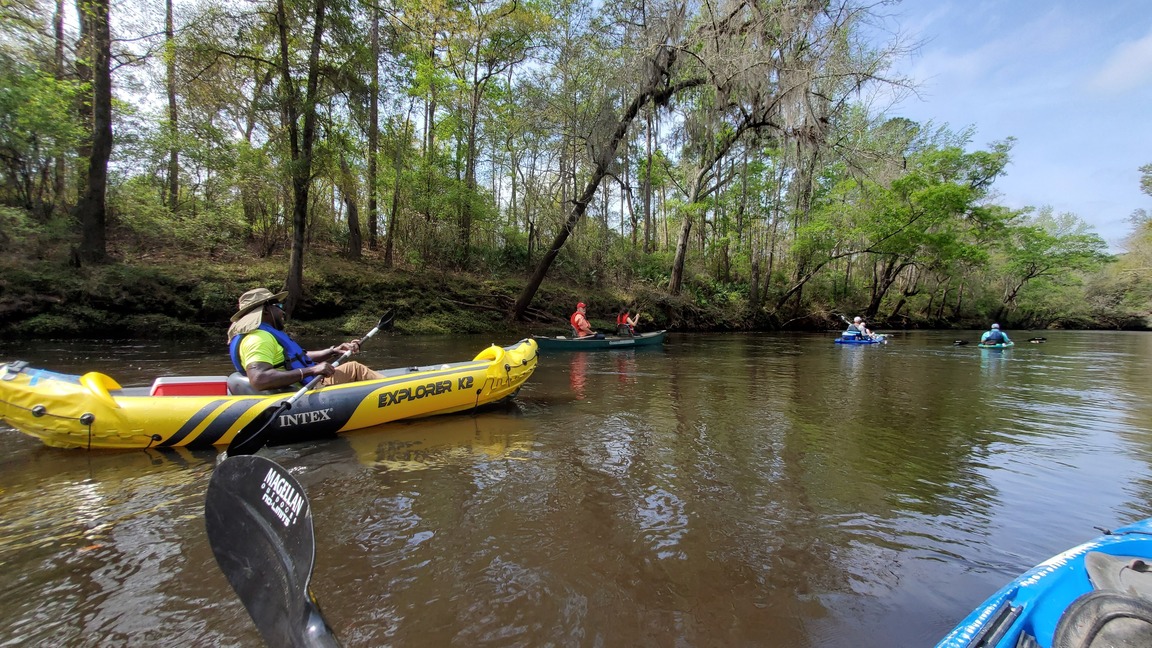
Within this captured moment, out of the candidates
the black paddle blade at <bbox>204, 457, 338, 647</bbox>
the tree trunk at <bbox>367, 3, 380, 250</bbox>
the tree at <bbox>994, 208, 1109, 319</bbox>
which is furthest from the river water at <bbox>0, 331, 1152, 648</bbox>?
the tree at <bbox>994, 208, 1109, 319</bbox>

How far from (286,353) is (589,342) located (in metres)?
8.91

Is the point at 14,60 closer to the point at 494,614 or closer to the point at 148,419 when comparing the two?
the point at 148,419

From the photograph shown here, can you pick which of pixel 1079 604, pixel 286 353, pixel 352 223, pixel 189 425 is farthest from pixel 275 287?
pixel 1079 604

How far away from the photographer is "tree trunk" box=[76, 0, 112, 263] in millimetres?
10914

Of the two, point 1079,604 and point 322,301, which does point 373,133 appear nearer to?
point 322,301

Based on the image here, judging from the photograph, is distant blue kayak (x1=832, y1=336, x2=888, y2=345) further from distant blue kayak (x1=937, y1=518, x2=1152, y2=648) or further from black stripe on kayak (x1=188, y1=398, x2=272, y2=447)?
black stripe on kayak (x1=188, y1=398, x2=272, y2=447)

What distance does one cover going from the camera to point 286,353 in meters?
4.82

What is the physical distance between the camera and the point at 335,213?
1884cm

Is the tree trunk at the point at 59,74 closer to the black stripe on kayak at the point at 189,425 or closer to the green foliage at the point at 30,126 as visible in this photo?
the green foliage at the point at 30,126

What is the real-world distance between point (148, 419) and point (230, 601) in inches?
113

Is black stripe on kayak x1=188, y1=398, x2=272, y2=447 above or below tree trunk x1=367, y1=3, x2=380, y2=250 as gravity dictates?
below

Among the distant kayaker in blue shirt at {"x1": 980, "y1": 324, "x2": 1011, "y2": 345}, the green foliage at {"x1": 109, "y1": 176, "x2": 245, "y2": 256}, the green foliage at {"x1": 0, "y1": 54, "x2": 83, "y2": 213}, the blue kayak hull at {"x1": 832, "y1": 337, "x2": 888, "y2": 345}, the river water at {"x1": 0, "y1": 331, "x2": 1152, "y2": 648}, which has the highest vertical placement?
the green foliage at {"x1": 0, "y1": 54, "x2": 83, "y2": 213}

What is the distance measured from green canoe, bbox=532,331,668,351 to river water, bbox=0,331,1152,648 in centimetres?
616

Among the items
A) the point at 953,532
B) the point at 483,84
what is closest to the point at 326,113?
the point at 483,84
